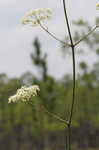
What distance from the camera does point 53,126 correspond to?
210 feet

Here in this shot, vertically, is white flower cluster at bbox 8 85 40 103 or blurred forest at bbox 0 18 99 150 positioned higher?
white flower cluster at bbox 8 85 40 103

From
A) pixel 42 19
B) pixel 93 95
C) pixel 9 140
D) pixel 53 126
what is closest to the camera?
pixel 42 19

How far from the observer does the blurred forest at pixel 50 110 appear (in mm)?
55031

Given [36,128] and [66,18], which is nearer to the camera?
[66,18]

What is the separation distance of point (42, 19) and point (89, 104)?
66.6 meters

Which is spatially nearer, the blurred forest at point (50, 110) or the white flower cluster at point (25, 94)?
the white flower cluster at point (25, 94)

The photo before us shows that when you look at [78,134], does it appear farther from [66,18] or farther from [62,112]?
[66,18]

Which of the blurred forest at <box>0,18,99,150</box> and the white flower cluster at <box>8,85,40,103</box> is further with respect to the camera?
the blurred forest at <box>0,18,99,150</box>

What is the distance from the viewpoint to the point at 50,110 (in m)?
52.5

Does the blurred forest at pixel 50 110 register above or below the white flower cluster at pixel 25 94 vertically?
below

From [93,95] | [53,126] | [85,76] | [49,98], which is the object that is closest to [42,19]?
[49,98]

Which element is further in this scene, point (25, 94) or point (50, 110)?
point (50, 110)

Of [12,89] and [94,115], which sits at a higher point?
[12,89]

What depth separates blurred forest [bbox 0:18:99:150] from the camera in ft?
181
